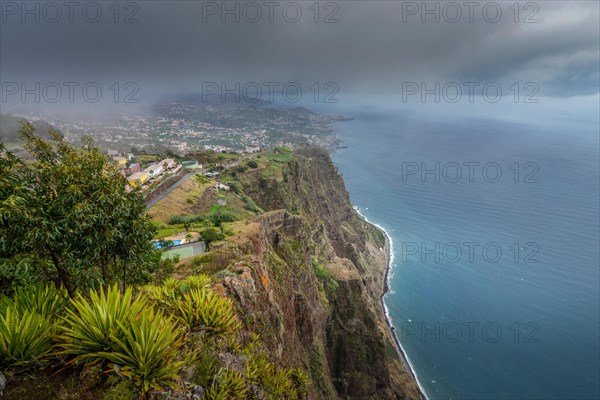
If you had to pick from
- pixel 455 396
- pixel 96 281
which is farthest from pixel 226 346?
pixel 455 396

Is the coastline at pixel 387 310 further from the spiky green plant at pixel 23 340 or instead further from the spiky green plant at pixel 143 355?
the spiky green plant at pixel 23 340

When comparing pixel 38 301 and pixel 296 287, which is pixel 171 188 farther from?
pixel 38 301

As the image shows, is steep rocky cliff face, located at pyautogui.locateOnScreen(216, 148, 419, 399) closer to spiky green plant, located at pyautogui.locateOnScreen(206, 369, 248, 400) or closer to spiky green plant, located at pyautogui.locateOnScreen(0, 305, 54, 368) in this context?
spiky green plant, located at pyautogui.locateOnScreen(206, 369, 248, 400)

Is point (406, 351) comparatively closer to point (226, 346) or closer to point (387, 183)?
point (226, 346)

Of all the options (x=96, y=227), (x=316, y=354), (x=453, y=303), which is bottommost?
(x=453, y=303)

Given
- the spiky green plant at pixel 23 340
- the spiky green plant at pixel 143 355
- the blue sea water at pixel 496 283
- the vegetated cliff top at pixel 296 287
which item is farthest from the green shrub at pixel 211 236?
the blue sea water at pixel 496 283

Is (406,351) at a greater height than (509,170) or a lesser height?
lesser

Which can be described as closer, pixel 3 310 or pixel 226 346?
pixel 3 310
